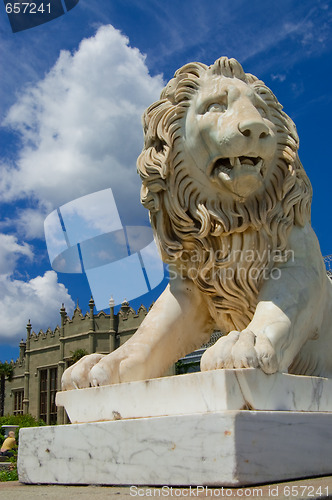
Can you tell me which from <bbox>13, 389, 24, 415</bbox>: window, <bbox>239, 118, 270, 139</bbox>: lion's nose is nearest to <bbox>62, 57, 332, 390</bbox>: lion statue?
<bbox>239, 118, 270, 139</bbox>: lion's nose

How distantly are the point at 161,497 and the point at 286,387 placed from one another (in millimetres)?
598

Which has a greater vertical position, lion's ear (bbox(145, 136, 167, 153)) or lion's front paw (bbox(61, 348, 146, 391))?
lion's ear (bbox(145, 136, 167, 153))

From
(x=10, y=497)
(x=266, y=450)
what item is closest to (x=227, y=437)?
(x=266, y=450)

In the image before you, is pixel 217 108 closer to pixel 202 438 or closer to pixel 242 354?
pixel 242 354

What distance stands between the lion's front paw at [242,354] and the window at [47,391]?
106 ft

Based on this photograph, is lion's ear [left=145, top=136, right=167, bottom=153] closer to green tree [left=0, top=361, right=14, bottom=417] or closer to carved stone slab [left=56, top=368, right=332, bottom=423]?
carved stone slab [left=56, top=368, right=332, bottom=423]

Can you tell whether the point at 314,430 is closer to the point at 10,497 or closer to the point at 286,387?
the point at 286,387

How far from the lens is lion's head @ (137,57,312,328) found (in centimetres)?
220

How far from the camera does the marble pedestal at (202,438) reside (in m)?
1.55

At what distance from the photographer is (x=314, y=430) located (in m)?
1.79

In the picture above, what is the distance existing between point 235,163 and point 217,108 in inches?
10.3

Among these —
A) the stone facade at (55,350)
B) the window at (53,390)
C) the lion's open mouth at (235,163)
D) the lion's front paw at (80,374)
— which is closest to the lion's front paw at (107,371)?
the lion's front paw at (80,374)

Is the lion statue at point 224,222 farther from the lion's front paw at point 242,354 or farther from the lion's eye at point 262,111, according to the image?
the lion's front paw at point 242,354

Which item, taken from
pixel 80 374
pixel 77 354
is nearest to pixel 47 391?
pixel 77 354
